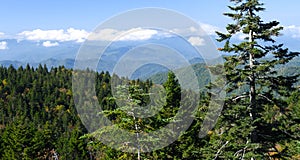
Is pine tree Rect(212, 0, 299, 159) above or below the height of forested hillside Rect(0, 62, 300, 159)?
above

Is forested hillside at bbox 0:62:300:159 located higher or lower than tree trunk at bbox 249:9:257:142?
lower

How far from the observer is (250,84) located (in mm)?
16719

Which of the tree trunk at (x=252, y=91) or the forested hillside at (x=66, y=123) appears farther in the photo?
the forested hillside at (x=66, y=123)

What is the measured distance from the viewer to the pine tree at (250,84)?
1616cm

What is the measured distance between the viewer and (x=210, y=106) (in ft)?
57.9

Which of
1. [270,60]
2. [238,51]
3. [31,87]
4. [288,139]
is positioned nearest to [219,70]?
[238,51]

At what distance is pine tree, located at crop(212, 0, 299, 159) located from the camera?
16.2 metres

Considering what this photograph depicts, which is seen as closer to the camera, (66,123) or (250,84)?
(250,84)

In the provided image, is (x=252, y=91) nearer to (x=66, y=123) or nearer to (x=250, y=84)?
(x=250, y=84)

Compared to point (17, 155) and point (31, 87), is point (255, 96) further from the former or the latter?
point (31, 87)

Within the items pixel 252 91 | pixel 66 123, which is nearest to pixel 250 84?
pixel 252 91

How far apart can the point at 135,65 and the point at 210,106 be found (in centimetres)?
1078

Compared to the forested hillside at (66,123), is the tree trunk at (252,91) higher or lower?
higher

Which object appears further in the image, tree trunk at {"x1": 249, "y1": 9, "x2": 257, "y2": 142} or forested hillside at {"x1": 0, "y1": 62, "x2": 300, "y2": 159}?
forested hillside at {"x1": 0, "y1": 62, "x2": 300, "y2": 159}
